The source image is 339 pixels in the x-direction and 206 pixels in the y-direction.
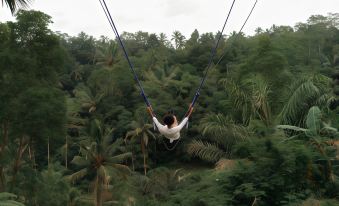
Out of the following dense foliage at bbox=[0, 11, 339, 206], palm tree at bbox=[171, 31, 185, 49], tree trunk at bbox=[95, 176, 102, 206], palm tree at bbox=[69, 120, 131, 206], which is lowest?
tree trunk at bbox=[95, 176, 102, 206]

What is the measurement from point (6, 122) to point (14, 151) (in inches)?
118

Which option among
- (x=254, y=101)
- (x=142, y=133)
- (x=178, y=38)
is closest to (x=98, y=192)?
(x=142, y=133)

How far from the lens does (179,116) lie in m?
40.1

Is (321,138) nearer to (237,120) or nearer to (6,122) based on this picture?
(237,120)

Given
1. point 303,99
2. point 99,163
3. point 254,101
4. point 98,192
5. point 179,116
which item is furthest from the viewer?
point 179,116

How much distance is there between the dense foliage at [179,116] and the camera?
11.2 meters

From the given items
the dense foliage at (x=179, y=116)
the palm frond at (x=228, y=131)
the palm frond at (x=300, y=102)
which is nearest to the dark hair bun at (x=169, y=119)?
the dense foliage at (x=179, y=116)

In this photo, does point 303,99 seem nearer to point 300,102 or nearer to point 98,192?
point 300,102

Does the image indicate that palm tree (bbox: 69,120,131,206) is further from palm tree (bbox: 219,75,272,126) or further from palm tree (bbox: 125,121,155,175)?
palm tree (bbox: 219,75,272,126)

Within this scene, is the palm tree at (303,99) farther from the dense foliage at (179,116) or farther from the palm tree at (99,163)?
the palm tree at (99,163)

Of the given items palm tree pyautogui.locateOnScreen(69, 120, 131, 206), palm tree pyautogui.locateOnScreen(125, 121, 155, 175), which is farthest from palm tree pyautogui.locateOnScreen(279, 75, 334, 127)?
palm tree pyautogui.locateOnScreen(125, 121, 155, 175)

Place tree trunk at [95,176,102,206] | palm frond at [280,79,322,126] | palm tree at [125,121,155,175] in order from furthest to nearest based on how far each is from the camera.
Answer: palm tree at [125,121,155,175], tree trunk at [95,176,102,206], palm frond at [280,79,322,126]

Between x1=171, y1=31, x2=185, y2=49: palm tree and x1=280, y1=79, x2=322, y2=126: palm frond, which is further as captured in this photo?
x1=171, y1=31, x2=185, y2=49: palm tree

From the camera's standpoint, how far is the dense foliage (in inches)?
440
